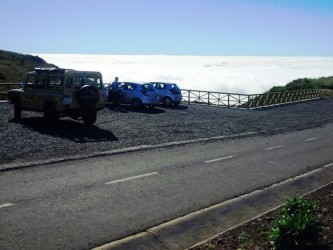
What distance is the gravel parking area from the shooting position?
524 inches

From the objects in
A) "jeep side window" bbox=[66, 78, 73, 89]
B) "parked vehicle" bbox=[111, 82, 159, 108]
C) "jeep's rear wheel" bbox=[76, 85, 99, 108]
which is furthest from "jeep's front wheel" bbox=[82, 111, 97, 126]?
"parked vehicle" bbox=[111, 82, 159, 108]

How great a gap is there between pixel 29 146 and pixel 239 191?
22.8 ft

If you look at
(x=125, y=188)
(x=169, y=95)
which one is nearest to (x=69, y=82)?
(x=125, y=188)

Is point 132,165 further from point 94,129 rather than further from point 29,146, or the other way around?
point 94,129

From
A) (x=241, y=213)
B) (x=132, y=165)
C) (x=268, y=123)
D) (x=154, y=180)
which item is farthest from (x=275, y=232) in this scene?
(x=268, y=123)

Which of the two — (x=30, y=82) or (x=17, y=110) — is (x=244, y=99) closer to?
(x=30, y=82)

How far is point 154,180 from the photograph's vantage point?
10148 mm

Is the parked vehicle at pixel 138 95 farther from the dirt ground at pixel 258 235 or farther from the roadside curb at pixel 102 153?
the dirt ground at pixel 258 235

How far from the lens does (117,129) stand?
18.2m

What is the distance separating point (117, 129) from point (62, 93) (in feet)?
8.73

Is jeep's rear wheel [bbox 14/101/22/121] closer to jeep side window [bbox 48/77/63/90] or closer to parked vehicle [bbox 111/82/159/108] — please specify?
jeep side window [bbox 48/77/63/90]

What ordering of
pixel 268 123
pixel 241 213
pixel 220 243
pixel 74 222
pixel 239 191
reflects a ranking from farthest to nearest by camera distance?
pixel 268 123, pixel 239 191, pixel 241 213, pixel 74 222, pixel 220 243

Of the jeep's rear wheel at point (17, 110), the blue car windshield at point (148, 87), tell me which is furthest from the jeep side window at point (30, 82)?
the blue car windshield at point (148, 87)

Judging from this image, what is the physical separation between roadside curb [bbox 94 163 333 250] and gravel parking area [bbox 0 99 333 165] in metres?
5.76
